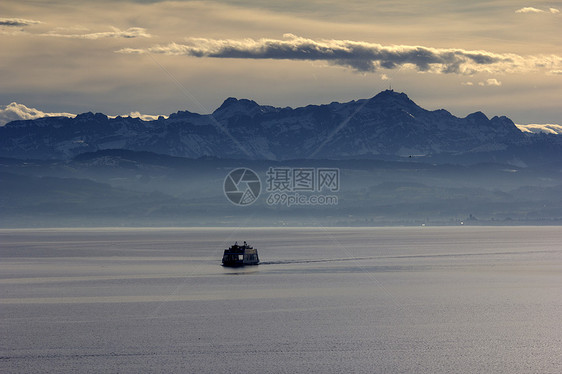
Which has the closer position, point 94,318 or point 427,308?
point 94,318

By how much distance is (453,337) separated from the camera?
9875 cm

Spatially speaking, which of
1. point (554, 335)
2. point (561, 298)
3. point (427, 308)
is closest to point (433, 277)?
point (561, 298)

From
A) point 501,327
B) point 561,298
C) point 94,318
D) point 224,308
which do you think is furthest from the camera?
point 561,298

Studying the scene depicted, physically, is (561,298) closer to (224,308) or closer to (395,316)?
(395,316)

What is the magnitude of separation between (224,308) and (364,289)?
129ft

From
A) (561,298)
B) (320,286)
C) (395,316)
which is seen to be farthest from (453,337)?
(320,286)

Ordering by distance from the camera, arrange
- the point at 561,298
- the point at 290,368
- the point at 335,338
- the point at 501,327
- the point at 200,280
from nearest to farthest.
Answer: the point at 290,368
the point at 335,338
the point at 501,327
the point at 561,298
the point at 200,280

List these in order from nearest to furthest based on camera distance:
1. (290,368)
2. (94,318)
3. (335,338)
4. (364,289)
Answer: (290,368) < (335,338) < (94,318) < (364,289)

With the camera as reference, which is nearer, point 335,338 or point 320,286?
point 335,338

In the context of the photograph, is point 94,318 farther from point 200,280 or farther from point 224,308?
point 200,280

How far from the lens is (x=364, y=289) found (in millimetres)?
155125

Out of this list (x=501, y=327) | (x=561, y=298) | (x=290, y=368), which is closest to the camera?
(x=290, y=368)

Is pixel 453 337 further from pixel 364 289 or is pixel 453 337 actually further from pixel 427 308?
pixel 364 289

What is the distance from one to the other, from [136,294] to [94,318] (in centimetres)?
3277
